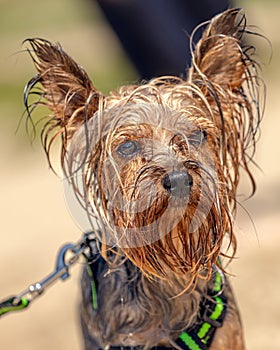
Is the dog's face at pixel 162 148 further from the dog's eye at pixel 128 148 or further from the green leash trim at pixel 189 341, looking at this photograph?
the green leash trim at pixel 189 341

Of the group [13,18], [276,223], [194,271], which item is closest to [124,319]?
[194,271]

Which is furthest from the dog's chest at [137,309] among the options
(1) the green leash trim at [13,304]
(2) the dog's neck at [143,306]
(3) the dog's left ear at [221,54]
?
(3) the dog's left ear at [221,54]

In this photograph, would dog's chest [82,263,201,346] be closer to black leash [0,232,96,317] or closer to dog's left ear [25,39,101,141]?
black leash [0,232,96,317]

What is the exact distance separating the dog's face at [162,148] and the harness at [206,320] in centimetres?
32

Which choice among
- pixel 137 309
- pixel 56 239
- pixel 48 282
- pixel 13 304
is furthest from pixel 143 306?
pixel 56 239

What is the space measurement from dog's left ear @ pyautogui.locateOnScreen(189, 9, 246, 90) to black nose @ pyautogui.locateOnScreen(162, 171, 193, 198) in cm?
69

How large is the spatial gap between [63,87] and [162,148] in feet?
1.84

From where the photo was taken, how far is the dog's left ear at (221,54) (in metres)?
4.04

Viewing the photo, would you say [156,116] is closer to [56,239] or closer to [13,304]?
[13,304]

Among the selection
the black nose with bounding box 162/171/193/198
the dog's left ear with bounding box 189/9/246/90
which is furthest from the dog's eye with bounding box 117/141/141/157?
the dog's left ear with bounding box 189/9/246/90

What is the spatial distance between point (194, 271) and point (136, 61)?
18.6 ft

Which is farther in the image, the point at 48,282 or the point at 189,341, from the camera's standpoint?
the point at 48,282

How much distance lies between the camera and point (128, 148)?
12.7 ft

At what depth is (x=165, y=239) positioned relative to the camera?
3781 mm
